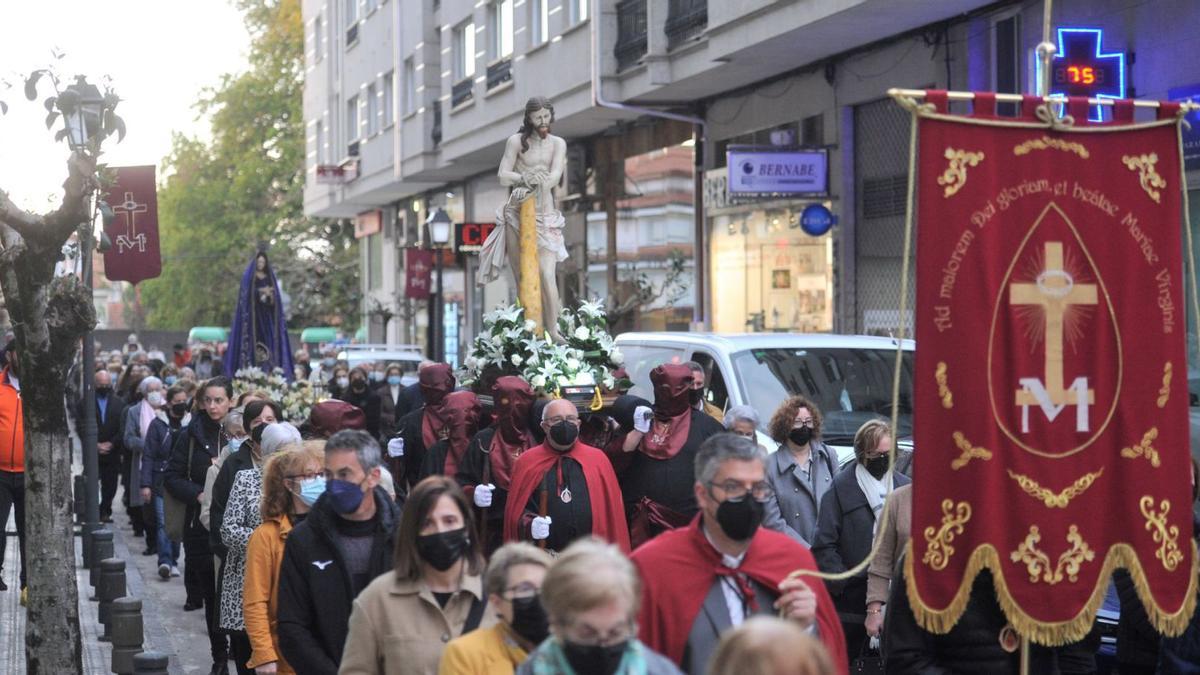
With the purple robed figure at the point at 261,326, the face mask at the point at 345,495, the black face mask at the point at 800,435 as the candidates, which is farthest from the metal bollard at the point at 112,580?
the purple robed figure at the point at 261,326

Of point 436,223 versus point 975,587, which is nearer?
point 975,587

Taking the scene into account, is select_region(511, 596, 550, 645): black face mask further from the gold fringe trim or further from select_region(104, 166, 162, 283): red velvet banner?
select_region(104, 166, 162, 283): red velvet banner

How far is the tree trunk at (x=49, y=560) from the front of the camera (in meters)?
10.9

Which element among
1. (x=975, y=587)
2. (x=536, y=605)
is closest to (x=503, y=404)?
(x=975, y=587)

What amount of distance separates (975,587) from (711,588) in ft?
4.35

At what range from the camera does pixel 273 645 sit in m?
7.64

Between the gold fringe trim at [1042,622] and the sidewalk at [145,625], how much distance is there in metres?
7.44

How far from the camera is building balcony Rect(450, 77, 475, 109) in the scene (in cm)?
3478

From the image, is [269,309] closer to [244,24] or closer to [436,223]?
[436,223]

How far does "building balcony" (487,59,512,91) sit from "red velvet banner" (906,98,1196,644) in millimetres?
25731

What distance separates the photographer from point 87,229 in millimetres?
12555

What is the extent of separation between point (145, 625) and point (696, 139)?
1452 centimetres

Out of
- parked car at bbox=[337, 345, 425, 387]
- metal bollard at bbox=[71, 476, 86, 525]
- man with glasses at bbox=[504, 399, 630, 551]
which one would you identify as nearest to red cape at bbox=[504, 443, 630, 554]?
man with glasses at bbox=[504, 399, 630, 551]

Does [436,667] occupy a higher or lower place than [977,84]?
lower
